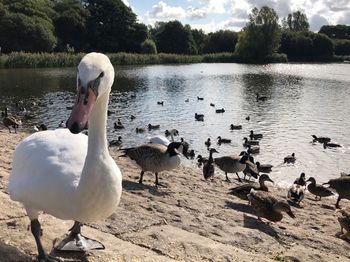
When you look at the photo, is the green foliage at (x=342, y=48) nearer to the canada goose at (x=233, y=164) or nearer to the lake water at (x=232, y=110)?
the lake water at (x=232, y=110)

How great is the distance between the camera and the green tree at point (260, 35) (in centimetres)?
9631

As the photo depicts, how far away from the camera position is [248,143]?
20609 mm

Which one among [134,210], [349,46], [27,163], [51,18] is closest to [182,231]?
[134,210]

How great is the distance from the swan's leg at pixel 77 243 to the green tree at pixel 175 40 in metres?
106

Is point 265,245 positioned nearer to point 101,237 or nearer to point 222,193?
point 101,237

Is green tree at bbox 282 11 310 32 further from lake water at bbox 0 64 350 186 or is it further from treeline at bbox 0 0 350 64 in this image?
lake water at bbox 0 64 350 186

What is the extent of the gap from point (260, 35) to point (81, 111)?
96.3 m

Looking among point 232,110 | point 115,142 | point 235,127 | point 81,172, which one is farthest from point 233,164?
point 232,110

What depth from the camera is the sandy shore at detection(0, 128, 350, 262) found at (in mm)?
5148

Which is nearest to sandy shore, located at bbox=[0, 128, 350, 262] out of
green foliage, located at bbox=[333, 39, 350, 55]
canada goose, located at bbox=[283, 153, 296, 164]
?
canada goose, located at bbox=[283, 153, 296, 164]

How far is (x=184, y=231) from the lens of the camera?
657 cm

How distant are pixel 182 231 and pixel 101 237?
1.42m

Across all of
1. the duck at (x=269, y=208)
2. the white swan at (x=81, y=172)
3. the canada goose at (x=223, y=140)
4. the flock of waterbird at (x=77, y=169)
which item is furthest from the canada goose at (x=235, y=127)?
the white swan at (x=81, y=172)

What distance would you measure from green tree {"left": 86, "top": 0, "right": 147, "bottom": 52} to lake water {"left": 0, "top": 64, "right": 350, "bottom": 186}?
137ft
